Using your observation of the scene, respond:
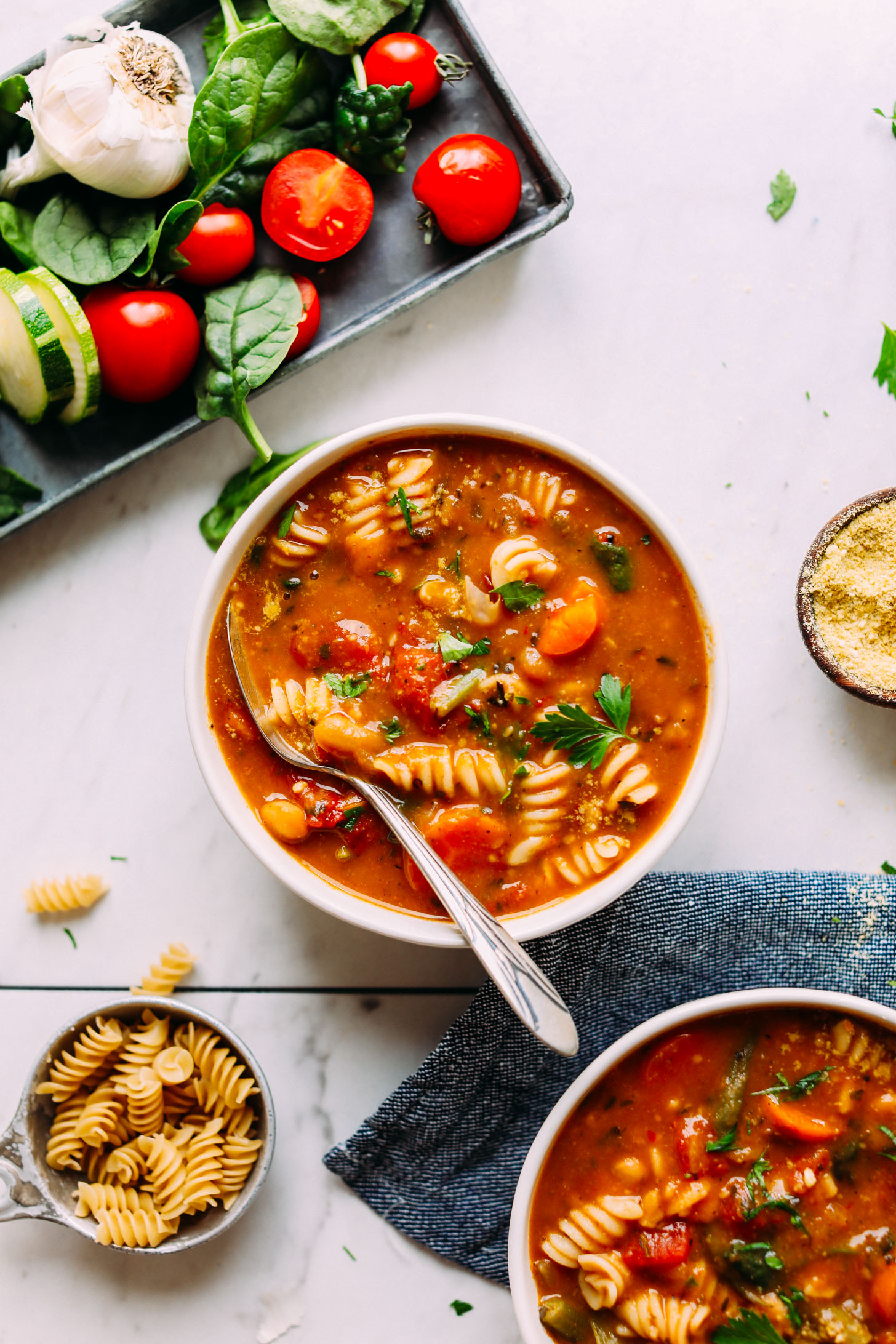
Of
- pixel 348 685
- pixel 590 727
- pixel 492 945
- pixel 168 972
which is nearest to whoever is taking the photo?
pixel 492 945

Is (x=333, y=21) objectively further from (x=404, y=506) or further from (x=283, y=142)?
(x=404, y=506)

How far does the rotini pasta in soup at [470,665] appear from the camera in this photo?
3117 mm

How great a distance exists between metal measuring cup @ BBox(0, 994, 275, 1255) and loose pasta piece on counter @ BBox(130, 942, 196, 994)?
0.16m

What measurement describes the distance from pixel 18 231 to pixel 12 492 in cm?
85

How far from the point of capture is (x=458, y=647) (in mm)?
3102

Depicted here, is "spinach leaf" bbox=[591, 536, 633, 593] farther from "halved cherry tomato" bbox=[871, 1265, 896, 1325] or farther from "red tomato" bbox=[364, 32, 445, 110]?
"halved cherry tomato" bbox=[871, 1265, 896, 1325]

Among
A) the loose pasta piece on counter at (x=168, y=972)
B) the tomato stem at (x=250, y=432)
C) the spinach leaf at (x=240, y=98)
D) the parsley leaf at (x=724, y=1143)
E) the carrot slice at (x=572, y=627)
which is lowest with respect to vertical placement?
the parsley leaf at (x=724, y=1143)

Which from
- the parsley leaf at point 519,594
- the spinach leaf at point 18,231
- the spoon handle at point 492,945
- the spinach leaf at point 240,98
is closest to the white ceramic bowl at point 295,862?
the spoon handle at point 492,945

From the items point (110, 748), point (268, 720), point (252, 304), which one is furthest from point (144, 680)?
point (252, 304)

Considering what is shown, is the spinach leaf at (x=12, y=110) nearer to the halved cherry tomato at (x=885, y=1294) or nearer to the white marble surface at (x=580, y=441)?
the white marble surface at (x=580, y=441)

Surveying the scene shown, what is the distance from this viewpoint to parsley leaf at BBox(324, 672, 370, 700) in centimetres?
316

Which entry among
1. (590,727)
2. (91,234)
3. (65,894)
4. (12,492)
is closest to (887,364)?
(590,727)

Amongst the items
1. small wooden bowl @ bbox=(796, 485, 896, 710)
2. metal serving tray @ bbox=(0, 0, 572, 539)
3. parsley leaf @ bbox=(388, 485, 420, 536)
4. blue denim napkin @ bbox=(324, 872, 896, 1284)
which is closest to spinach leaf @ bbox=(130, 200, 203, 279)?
metal serving tray @ bbox=(0, 0, 572, 539)

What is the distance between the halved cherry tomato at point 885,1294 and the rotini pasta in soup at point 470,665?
144cm
